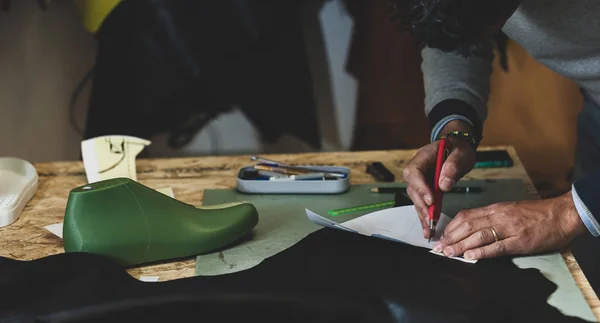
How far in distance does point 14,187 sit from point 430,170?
28.1 inches

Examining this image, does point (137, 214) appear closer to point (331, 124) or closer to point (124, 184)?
point (124, 184)

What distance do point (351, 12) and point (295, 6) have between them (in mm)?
156

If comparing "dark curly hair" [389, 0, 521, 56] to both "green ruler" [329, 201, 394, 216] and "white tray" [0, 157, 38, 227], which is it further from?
"white tray" [0, 157, 38, 227]

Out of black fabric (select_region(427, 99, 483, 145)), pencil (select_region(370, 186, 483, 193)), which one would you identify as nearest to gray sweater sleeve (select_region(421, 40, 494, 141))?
black fabric (select_region(427, 99, 483, 145))

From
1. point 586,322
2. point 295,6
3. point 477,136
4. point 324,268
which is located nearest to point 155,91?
point 295,6

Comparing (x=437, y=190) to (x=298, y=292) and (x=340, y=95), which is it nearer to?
(x=298, y=292)

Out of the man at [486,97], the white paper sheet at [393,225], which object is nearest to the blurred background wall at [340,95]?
the man at [486,97]

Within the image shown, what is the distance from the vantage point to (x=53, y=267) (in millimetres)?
972

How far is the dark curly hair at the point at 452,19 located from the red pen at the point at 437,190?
215 mm

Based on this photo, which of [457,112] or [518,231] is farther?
[457,112]

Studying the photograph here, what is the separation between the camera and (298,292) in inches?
35.2

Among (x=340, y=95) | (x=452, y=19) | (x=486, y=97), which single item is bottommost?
(x=340, y=95)

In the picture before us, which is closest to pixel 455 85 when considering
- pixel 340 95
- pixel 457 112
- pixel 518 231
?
pixel 457 112

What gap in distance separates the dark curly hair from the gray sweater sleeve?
343mm
